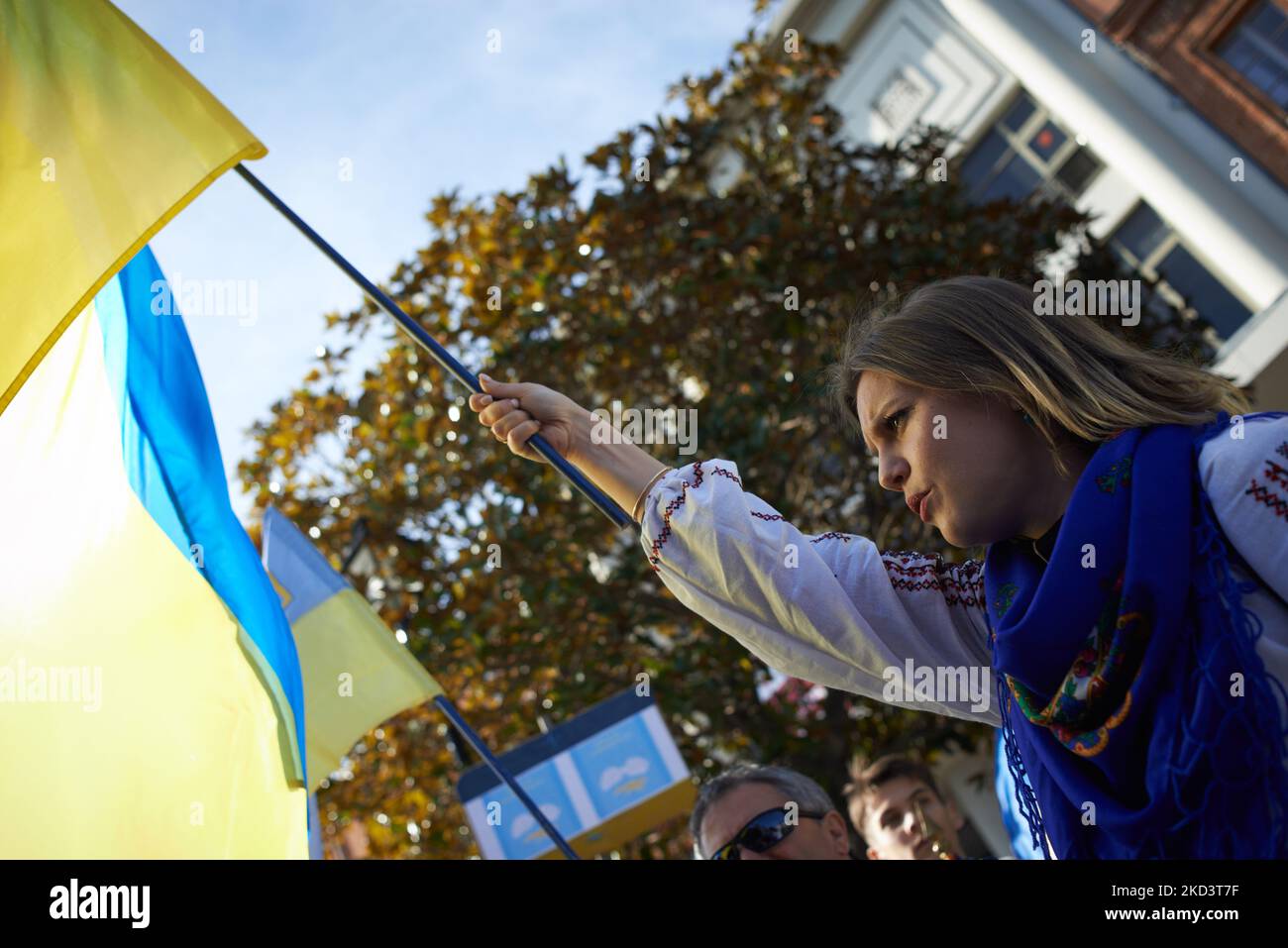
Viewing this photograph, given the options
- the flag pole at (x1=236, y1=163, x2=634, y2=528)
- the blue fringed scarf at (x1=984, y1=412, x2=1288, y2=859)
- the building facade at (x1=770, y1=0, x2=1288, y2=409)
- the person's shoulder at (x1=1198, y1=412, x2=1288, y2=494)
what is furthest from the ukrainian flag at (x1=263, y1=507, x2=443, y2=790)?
the building facade at (x1=770, y1=0, x2=1288, y2=409)

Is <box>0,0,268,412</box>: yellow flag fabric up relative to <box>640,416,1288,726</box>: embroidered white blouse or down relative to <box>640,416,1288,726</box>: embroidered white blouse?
up

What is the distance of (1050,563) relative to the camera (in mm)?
1729

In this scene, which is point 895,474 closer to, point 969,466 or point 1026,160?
point 969,466

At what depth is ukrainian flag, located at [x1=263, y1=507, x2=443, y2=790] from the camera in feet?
17.1

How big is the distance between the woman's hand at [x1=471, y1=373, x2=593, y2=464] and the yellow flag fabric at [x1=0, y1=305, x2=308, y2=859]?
0.86m

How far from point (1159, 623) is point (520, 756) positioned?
18.5 feet

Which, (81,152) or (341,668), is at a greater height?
(81,152)

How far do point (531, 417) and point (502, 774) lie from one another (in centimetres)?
169

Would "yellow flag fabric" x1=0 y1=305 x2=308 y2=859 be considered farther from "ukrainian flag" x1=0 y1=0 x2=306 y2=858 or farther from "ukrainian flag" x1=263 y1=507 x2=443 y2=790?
"ukrainian flag" x1=263 y1=507 x2=443 y2=790

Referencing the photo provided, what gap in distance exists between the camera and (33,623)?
2744 millimetres

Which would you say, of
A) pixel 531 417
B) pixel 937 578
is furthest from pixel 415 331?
pixel 937 578

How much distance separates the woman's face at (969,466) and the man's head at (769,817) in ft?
6.96
